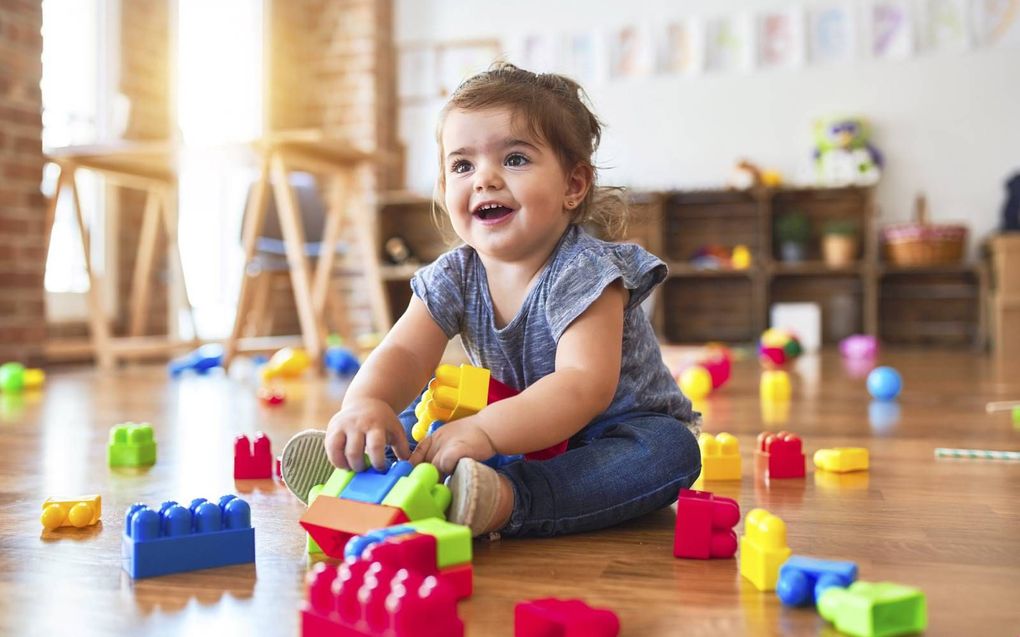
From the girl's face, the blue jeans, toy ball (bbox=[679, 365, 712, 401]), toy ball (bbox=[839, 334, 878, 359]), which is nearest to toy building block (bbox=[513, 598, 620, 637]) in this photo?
the blue jeans

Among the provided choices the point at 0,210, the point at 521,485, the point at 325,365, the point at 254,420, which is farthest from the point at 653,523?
the point at 0,210

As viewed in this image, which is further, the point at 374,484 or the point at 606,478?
the point at 606,478

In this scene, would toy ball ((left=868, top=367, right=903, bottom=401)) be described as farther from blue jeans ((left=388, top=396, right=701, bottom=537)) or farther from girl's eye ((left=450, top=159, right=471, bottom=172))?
girl's eye ((left=450, top=159, right=471, bottom=172))

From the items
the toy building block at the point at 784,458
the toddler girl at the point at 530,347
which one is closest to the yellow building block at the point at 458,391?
the toddler girl at the point at 530,347

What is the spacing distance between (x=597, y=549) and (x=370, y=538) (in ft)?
0.75

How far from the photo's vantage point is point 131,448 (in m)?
1.19

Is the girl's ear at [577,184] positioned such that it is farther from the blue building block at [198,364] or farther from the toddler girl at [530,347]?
the blue building block at [198,364]

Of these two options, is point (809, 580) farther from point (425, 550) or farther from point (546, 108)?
point (546, 108)

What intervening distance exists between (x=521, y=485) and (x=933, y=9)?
457cm

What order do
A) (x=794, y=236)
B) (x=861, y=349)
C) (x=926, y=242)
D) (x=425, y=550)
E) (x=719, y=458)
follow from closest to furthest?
(x=425, y=550) < (x=719, y=458) < (x=861, y=349) < (x=926, y=242) < (x=794, y=236)

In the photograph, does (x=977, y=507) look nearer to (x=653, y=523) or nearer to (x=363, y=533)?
(x=653, y=523)

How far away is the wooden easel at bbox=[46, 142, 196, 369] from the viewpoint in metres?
2.73

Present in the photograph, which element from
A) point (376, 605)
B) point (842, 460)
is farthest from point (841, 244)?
point (376, 605)

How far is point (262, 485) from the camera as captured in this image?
106 cm
